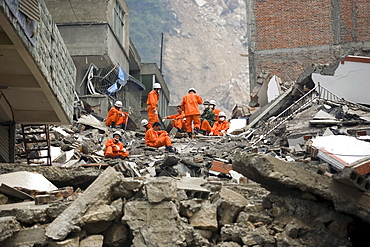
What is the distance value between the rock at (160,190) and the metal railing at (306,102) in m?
8.31

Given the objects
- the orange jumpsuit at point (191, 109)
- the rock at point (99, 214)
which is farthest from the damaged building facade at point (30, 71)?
the orange jumpsuit at point (191, 109)

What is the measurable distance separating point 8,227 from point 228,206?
279 cm

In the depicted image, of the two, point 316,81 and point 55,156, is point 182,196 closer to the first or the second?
point 55,156

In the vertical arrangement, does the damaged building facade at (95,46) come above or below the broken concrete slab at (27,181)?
above

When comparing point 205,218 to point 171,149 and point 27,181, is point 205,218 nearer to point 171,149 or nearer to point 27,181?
point 27,181

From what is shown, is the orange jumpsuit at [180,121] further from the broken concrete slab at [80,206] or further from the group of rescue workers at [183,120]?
the broken concrete slab at [80,206]

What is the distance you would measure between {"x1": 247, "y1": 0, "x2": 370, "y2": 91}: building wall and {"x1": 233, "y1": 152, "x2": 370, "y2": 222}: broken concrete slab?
1714cm

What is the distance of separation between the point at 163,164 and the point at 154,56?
72451 millimetres

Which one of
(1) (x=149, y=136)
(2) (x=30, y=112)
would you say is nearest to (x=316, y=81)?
(1) (x=149, y=136)

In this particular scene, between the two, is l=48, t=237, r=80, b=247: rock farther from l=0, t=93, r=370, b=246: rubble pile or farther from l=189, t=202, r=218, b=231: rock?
l=189, t=202, r=218, b=231: rock

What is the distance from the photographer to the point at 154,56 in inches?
3248

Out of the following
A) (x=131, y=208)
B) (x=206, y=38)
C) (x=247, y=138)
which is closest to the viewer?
(x=131, y=208)

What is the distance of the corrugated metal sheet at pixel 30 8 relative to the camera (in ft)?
25.8

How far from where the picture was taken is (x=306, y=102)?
16156 millimetres
